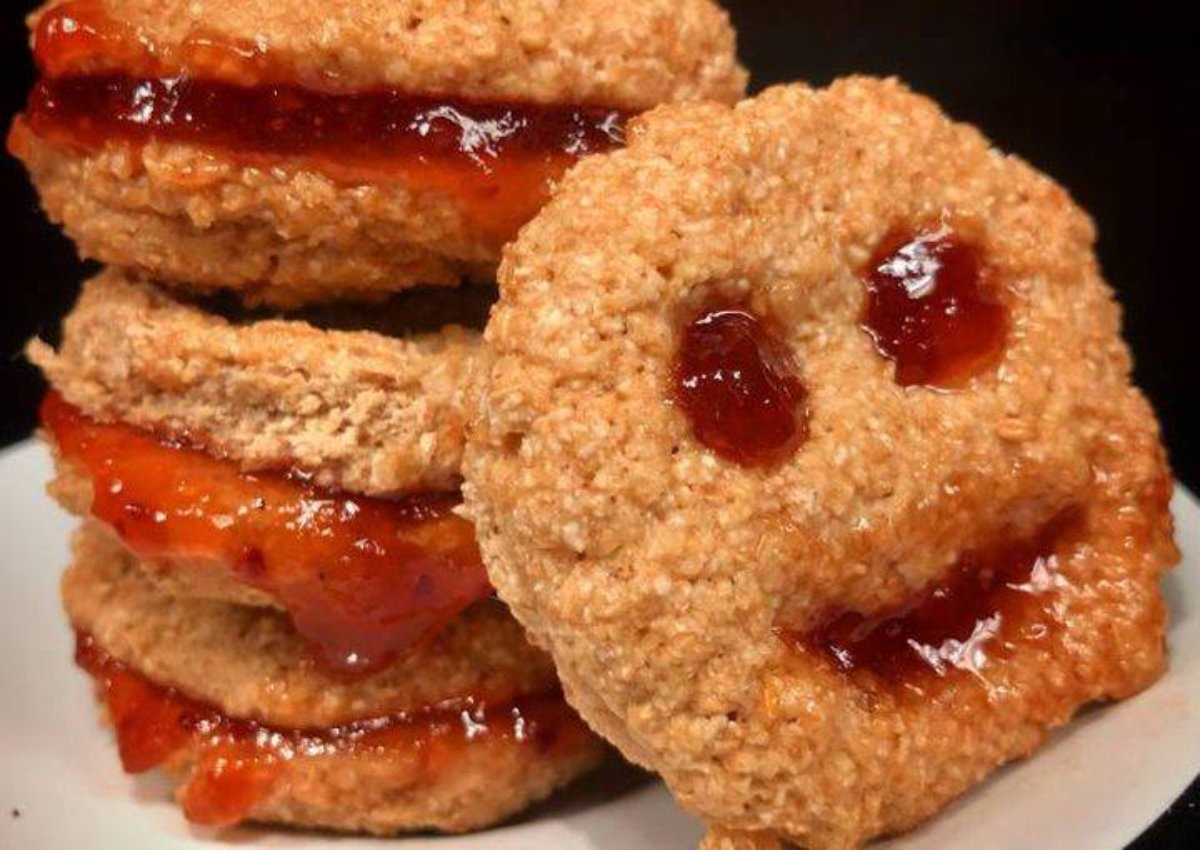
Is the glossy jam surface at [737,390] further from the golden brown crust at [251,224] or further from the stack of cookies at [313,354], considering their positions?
the golden brown crust at [251,224]

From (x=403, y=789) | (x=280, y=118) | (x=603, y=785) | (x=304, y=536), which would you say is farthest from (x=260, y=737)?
(x=280, y=118)

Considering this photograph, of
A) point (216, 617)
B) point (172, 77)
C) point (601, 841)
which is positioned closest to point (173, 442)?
point (216, 617)

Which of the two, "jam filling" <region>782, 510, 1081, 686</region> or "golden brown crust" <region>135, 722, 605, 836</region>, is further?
"golden brown crust" <region>135, 722, 605, 836</region>

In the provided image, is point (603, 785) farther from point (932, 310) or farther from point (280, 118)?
point (280, 118)

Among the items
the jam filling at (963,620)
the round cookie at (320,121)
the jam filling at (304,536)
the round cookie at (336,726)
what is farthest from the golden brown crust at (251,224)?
the jam filling at (963,620)

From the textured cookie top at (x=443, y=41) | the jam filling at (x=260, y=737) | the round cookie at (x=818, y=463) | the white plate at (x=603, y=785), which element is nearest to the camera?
the round cookie at (x=818, y=463)

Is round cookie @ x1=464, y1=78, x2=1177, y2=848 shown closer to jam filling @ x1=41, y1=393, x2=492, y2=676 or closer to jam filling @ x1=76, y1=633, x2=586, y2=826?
jam filling @ x1=41, y1=393, x2=492, y2=676

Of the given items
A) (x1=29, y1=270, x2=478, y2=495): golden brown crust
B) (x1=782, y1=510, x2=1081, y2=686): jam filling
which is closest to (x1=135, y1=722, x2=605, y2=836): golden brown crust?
(x1=29, y1=270, x2=478, y2=495): golden brown crust

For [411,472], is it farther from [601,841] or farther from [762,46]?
[762,46]
